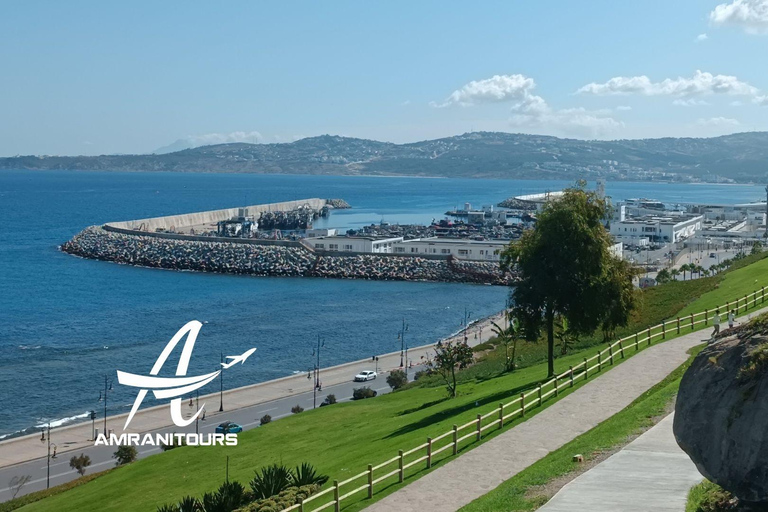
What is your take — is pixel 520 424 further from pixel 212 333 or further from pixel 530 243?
pixel 212 333

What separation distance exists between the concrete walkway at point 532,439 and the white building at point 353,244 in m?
83.2

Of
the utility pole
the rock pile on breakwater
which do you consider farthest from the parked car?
the rock pile on breakwater

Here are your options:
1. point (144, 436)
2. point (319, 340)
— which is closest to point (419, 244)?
point (319, 340)

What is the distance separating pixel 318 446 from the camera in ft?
72.8

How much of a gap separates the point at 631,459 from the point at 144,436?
24.6m

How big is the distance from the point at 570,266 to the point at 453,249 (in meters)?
79.2

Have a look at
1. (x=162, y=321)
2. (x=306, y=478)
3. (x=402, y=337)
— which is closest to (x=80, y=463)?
(x=306, y=478)

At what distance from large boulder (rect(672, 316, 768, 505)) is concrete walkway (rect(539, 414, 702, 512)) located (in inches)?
92.6

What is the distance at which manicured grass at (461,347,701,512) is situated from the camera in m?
12.7

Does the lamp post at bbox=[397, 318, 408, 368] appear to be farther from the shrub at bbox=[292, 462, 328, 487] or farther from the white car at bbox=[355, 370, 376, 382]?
the shrub at bbox=[292, 462, 328, 487]

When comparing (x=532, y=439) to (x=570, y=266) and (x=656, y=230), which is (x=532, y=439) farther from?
(x=656, y=230)

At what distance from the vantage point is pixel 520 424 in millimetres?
17781

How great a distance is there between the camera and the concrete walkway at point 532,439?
1399cm

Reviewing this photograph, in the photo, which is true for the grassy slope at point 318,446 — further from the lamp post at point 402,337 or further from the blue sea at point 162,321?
the lamp post at point 402,337
